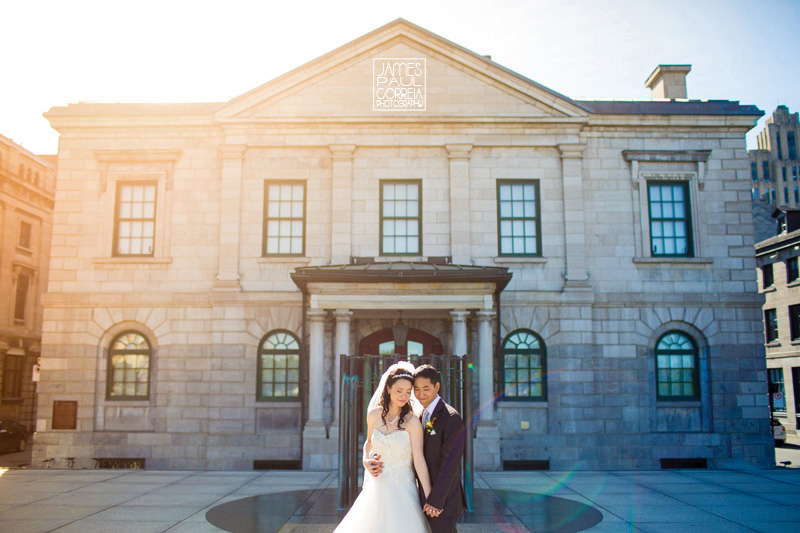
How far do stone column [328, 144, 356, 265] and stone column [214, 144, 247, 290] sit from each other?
267cm

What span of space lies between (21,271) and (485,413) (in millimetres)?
26031

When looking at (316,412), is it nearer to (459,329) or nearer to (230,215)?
(459,329)

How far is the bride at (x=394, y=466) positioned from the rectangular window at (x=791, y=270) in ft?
106

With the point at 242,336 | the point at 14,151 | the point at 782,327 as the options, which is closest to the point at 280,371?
the point at 242,336

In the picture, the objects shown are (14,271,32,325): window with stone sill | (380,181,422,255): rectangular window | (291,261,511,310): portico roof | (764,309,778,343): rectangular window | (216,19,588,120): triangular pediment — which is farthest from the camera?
(764,309,778,343): rectangular window

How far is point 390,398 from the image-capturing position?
6.44 m

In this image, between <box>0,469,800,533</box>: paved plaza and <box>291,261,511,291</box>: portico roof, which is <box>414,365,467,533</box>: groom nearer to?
<box>0,469,800,533</box>: paved plaza

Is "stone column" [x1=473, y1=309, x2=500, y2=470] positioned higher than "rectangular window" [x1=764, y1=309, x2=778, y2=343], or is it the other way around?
"rectangular window" [x1=764, y1=309, x2=778, y2=343]

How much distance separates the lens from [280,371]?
657 inches

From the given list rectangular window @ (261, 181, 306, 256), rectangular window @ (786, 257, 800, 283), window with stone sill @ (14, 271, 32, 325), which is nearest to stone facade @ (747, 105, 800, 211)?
rectangular window @ (786, 257, 800, 283)

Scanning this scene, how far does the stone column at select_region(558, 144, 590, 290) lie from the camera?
16.9m

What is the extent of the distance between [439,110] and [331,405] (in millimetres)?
8843

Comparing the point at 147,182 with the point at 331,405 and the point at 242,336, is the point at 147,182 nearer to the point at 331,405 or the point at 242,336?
the point at 242,336

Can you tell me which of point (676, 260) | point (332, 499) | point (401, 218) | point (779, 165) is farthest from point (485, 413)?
point (779, 165)
